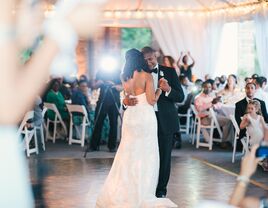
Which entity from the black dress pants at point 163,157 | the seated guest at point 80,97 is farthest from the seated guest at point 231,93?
the black dress pants at point 163,157

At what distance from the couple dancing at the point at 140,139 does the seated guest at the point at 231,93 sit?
202 inches

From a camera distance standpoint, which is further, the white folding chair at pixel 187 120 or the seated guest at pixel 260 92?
the white folding chair at pixel 187 120

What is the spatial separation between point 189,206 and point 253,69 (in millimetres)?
8715

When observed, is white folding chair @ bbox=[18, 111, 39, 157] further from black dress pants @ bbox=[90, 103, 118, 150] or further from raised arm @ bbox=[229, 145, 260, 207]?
raised arm @ bbox=[229, 145, 260, 207]

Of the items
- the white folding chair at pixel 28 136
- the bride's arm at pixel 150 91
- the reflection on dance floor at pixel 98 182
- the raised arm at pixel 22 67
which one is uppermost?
the raised arm at pixel 22 67

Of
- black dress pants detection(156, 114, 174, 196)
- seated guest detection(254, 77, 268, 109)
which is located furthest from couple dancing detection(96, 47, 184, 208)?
seated guest detection(254, 77, 268, 109)

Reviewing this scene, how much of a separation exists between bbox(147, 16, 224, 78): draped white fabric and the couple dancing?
381 inches

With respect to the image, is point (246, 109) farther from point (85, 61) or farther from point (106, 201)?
point (85, 61)

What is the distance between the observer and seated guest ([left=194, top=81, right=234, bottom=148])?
1055cm

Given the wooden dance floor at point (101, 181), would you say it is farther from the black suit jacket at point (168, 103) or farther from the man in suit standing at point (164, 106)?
the black suit jacket at point (168, 103)

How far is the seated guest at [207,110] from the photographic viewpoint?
10.6m

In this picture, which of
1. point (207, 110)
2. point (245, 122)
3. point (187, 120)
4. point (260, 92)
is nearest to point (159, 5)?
point (187, 120)

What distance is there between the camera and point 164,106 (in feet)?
19.7

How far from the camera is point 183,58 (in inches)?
576
